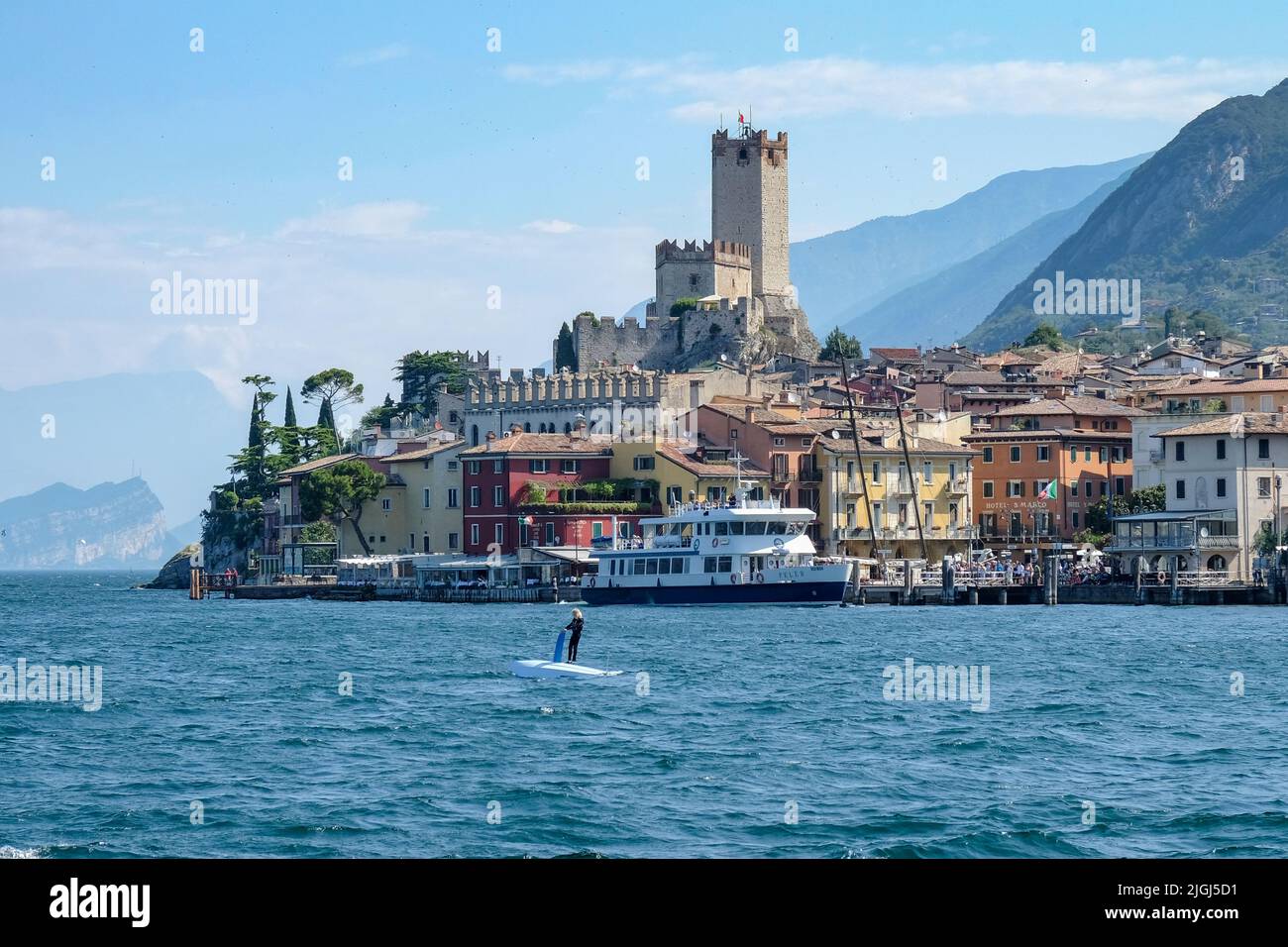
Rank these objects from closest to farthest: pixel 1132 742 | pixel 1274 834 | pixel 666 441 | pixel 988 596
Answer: pixel 1274 834 < pixel 1132 742 < pixel 988 596 < pixel 666 441

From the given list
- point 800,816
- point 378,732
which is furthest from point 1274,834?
point 378,732

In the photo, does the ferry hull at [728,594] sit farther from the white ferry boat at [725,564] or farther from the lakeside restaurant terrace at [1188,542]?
the lakeside restaurant terrace at [1188,542]

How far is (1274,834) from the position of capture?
21734 mm

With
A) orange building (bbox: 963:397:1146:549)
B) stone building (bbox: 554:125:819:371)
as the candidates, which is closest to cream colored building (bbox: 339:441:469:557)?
orange building (bbox: 963:397:1146:549)

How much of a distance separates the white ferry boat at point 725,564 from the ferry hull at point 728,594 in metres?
0.04

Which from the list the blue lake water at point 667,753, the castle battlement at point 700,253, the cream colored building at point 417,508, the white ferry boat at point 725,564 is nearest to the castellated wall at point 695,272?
the castle battlement at point 700,253

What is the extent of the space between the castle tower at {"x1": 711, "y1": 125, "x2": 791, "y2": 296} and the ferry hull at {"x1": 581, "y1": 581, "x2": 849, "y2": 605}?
75.1 meters

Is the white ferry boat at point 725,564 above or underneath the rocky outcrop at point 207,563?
above

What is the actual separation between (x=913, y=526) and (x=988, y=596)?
1554cm

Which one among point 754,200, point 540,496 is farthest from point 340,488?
point 754,200

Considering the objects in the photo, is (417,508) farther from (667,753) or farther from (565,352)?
(667,753)

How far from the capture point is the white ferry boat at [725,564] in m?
78.2

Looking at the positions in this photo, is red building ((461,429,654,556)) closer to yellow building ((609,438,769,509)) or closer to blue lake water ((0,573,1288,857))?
yellow building ((609,438,769,509))
